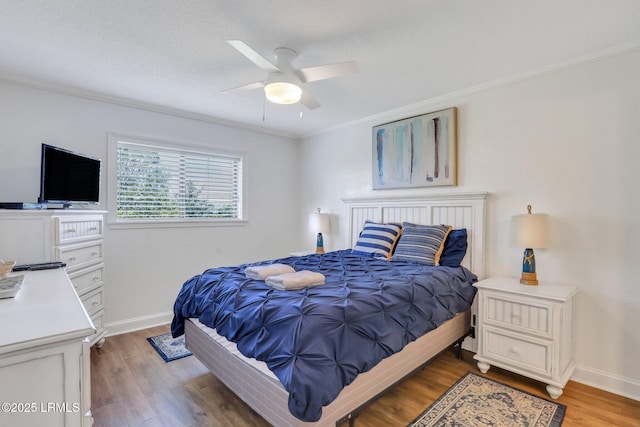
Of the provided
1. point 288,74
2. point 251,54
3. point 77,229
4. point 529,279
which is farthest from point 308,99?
point 529,279

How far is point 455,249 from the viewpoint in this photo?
2893mm

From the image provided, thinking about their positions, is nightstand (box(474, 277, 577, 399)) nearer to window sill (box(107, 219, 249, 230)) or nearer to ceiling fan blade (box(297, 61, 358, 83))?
ceiling fan blade (box(297, 61, 358, 83))

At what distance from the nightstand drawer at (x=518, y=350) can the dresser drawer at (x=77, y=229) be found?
3333mm

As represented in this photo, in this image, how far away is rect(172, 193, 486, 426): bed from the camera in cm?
146

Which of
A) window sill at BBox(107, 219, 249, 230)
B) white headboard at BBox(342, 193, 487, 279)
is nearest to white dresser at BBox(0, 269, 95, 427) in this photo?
window sill at BBox(107, 219, 249, 230)

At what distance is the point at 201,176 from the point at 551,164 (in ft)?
12.3

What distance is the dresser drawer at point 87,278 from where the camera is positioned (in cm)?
243

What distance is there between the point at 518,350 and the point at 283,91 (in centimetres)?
255

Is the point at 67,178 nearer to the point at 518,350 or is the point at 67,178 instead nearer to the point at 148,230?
the point at 148,230

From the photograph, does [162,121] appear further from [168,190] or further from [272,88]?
[272,88]

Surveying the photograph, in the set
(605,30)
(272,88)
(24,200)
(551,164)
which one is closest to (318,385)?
(272,88)

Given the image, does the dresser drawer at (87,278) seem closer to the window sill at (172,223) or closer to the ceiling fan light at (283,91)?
the window sill at (172,223)

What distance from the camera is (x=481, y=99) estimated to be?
2932 millimetres

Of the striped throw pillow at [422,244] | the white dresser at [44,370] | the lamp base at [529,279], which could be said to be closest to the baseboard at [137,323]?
the white dresser at [44,370]
